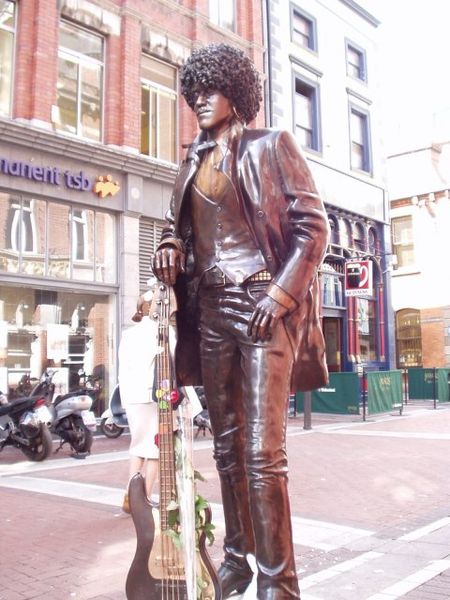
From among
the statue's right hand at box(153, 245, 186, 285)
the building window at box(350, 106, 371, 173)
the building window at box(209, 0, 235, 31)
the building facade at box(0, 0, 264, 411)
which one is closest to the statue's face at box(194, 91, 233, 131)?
the statue's right hand at box(153, 245, 186, 285)

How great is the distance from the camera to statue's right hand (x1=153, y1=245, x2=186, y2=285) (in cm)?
290

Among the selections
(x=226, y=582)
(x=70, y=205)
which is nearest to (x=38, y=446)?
(x=70, y=205)

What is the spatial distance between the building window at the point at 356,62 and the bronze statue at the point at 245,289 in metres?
22.4

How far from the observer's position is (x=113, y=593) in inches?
152

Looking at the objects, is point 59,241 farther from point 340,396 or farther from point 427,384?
point 427,384

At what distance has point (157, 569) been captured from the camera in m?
2.87

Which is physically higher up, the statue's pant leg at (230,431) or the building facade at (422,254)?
the building facade at (422,254)

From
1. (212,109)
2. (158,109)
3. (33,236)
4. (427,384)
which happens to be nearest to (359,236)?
(427,384)

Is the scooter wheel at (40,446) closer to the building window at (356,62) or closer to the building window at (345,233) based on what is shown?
the building window at (345,233)

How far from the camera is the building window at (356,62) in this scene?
23.8 meters

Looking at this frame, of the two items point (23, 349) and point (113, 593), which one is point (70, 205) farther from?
point (113, 593)

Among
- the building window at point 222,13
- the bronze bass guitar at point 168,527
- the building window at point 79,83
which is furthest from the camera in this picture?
the building window at point 222,13

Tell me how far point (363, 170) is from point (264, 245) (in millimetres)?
22164

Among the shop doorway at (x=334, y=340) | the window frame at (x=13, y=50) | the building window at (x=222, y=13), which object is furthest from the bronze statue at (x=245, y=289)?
the shop doorway at (x=334, y=340)
